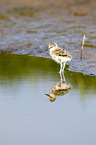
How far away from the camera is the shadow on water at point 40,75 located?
812cm

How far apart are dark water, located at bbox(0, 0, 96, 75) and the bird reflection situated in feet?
4.44

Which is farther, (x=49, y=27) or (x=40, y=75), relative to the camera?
(x=49, y=27)

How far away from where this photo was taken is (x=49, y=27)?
58.2 feet

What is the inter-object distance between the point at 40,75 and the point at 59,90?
1.46 m

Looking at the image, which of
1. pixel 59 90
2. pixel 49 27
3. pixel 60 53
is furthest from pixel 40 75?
pixel 49 27

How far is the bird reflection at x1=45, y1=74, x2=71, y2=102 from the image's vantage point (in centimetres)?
742

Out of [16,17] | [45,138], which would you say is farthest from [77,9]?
[45,138]

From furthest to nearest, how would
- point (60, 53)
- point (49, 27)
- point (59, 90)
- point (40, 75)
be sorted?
point (49, 27)
point (60, 53)
point (40, 75)
point (59, 90)

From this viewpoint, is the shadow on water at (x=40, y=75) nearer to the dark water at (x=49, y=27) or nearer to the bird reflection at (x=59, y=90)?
the bird reflection at (x=59, y=90)

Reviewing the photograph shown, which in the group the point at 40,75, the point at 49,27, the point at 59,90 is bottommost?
the point at 59,90

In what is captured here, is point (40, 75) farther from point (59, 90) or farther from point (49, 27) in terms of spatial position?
point (49, 27)

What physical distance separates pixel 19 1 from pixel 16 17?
A: 12.0 feet

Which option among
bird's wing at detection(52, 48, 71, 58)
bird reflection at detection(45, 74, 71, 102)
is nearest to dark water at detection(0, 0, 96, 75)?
bird's wing at detection(52, 48, 71, 58)

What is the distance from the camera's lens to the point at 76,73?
9.73 m
